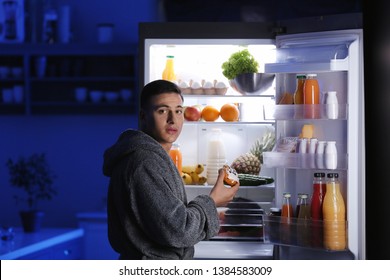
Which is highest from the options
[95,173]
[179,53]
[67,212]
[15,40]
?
[15,40]

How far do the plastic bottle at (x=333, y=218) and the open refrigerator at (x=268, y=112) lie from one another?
0.12 feet

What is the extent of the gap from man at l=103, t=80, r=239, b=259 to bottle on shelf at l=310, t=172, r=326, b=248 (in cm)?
100

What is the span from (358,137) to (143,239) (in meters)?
1.30

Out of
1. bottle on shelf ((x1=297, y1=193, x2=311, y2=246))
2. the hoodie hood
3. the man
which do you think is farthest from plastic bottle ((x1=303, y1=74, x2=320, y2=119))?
the hoodie hood

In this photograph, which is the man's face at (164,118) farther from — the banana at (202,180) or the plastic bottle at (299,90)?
the banana at (202,180)

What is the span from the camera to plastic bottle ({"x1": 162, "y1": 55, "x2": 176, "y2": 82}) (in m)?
2.98

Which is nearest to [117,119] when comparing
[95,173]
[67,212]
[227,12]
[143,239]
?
[95,173]

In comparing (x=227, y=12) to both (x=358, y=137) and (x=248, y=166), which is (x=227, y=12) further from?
(x=358, y=137)

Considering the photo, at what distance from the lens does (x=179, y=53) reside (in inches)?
122

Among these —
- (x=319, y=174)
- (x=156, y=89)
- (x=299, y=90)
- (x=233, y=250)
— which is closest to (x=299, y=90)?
(x=299, y=90)

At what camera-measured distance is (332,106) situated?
2607mm

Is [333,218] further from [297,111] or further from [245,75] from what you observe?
[245,75]

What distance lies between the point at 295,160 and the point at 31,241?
170 cm

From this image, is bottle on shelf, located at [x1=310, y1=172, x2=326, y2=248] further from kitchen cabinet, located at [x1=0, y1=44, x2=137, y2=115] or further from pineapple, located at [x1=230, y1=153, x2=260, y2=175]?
kitchen cabinet, located at [x1=0, y1=44, x2=137, y2=115]
